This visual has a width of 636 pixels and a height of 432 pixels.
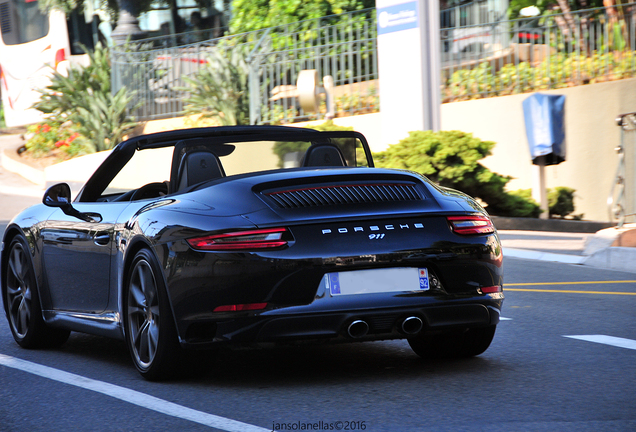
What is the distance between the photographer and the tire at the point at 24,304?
21.1ft

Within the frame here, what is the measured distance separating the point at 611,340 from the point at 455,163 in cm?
820

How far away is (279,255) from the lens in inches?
183

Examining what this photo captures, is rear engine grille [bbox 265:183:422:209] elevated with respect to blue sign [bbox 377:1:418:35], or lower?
lower

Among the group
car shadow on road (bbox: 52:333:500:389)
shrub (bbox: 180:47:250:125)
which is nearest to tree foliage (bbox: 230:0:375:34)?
shrub (bbox: 180:47:250:125)

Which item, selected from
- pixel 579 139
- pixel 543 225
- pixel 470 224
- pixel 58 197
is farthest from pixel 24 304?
pixel 579 139

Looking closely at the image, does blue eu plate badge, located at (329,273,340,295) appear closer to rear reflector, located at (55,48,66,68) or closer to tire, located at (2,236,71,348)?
tire, located at (2,236,71,348)

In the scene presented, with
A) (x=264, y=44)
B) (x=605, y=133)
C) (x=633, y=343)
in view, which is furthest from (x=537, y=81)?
(x=633, y=343)

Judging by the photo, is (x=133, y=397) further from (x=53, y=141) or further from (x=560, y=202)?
(x=53, y=141)

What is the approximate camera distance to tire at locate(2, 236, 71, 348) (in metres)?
6.44

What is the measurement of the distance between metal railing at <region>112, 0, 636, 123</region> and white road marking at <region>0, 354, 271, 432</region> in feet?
43.6

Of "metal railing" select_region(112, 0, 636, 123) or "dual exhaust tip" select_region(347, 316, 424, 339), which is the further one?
"metal railing" select_region(112, 0, 636, 123)

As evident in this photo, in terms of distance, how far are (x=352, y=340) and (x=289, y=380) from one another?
51 centimetres

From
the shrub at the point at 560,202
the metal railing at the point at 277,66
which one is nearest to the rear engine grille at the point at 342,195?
the shrub at the point at 560,202

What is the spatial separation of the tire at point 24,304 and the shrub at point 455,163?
7.98m
